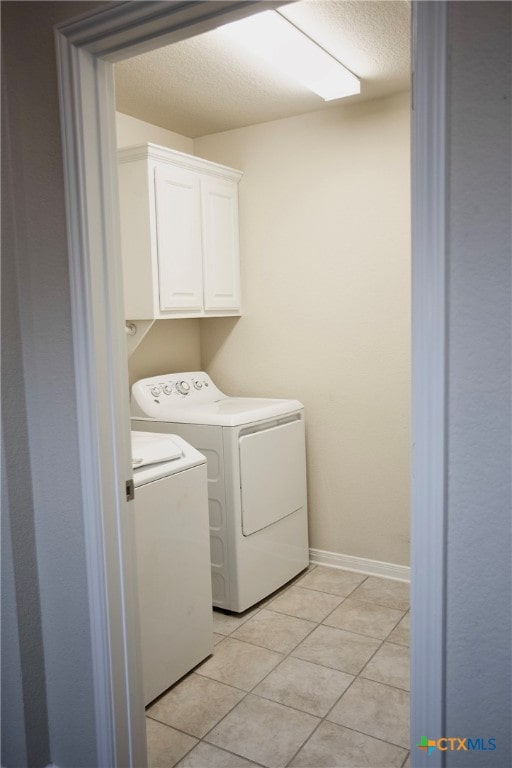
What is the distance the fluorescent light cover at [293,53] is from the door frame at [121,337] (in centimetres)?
72

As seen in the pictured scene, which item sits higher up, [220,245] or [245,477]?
[220,245]

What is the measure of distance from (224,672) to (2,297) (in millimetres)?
1721

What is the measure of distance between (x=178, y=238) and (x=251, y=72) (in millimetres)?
827

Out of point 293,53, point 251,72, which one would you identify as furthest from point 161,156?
point 293,53

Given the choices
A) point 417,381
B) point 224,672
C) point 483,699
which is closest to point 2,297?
point 417,381

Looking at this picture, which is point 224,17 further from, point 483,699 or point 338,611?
point 338,611

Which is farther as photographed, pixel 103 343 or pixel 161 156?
pixel 161 156

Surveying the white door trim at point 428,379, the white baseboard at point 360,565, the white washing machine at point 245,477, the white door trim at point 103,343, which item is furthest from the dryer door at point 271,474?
the white door trim at point 428,379

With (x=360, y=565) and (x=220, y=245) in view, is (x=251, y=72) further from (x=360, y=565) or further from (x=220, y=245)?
(x=360, y=565)

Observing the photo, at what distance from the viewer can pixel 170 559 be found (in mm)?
2361

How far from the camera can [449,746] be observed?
1.20m

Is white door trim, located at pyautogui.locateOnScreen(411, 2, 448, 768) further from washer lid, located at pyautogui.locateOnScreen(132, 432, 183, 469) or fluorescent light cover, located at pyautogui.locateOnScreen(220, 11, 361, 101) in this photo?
washer lid, located at pyautogui.locateOnScreen(132, 432, 183, 469)

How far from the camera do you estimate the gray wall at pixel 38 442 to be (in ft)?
5.22

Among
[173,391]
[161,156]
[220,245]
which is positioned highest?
[161,156]
